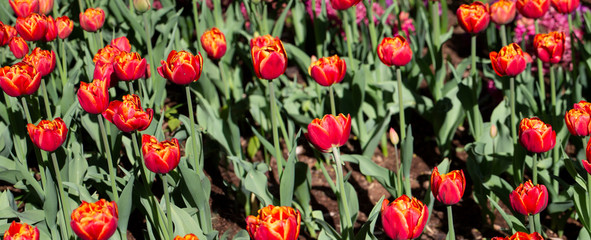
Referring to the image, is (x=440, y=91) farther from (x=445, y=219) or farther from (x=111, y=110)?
(x=111, y=110)

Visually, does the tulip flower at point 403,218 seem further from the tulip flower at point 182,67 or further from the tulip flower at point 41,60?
the tulip flower at point 41,60

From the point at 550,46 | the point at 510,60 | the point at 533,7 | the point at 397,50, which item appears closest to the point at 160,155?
the point at 397,50

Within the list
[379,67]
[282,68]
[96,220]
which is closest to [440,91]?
[379,67]

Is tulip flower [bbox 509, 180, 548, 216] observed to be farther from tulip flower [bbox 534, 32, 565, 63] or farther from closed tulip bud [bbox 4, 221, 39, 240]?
closed tulip bud [bbox 4, 221, 39, 240]

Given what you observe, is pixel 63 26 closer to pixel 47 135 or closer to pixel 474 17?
pixel 47 135

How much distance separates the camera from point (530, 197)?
1908 millimetres

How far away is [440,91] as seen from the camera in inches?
134

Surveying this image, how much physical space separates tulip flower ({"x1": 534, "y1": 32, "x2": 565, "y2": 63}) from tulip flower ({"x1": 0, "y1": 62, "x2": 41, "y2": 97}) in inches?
69.8

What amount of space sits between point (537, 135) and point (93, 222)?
1.28 metres

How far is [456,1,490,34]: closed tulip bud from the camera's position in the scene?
8.60 ft

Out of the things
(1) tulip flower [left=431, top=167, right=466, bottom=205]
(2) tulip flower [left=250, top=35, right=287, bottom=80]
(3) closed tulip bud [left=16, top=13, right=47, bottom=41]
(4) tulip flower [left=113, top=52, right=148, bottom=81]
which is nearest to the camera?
(1) tulip flower [left=431, top=167, right=466, bottom=205]

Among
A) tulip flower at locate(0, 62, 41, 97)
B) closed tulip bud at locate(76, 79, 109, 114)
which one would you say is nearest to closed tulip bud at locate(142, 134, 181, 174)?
closed tulip bud at locate(76, 79, 109, 114)

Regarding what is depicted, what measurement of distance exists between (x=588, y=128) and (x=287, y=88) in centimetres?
161

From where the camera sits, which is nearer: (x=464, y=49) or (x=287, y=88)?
(x=287, y=88)
